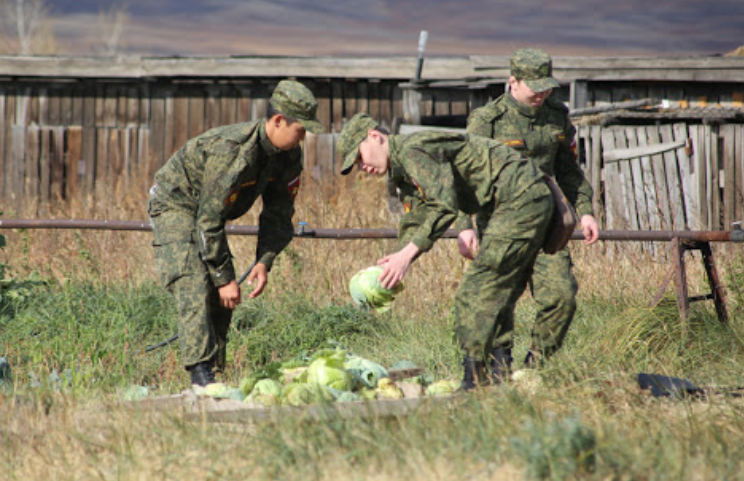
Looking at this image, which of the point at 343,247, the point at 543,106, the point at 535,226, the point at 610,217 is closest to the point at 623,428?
the point at 535,226

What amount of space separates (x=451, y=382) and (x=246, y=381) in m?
1.16

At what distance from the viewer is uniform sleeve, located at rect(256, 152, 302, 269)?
527 centimetres

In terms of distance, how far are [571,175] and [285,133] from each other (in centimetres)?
204

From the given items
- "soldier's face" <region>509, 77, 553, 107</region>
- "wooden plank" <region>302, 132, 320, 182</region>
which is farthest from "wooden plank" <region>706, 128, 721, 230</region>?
"soldier's face" <region>509, 77, 553, 107</region>

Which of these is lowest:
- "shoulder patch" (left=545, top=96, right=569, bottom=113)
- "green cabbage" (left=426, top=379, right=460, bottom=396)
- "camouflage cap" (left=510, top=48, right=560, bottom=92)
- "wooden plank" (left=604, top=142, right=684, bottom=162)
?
"green cabbage" (left=426, top=379, right=460, bottom=396)

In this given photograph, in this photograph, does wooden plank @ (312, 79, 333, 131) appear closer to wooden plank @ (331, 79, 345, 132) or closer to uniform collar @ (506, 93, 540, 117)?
wooden plank @ (331, 79, 345, 132)

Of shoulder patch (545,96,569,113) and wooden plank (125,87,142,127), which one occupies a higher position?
wooden plank (125,87,142,127)

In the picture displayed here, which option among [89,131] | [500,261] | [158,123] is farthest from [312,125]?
[89,131]

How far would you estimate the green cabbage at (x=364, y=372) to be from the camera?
4504mm

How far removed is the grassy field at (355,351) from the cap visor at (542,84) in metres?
1.71

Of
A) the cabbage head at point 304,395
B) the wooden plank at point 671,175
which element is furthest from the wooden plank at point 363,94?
the cabbage head at point 304,395

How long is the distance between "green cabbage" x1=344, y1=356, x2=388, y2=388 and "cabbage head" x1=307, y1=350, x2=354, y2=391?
113mm

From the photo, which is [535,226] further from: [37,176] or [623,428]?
[37,176]

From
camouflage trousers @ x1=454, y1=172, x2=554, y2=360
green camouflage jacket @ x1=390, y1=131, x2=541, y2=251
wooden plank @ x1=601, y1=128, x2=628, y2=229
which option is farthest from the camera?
wooden plank @ x1=601, y1=128, x2=628, y2=229
